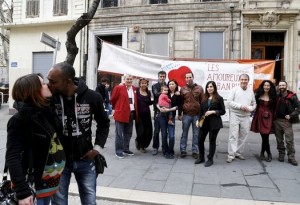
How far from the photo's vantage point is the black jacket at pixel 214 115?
22.1 feet

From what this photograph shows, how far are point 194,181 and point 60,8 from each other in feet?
47.5

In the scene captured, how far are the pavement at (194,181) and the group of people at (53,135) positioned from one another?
73.2 inches

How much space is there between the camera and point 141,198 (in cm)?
488

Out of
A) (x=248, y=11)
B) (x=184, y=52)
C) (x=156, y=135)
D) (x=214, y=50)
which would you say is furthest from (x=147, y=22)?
(x=156, y=135)

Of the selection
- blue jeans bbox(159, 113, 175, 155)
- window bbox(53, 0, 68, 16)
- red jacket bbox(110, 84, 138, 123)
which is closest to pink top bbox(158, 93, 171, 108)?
blue jeans bbox(159, 113, 175, 155)

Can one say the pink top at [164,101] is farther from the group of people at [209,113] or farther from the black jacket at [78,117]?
the black jacket at [78,117]

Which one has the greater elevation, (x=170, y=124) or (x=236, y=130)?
(x=170, y=124)

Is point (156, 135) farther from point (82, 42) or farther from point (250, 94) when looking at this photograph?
point (82, 42)

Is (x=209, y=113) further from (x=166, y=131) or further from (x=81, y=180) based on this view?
(x=81, y=180)

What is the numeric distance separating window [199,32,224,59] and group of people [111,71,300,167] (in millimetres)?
7489

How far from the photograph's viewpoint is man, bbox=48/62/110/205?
2.94 metres

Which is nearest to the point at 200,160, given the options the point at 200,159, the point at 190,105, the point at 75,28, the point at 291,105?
the point at 200,159

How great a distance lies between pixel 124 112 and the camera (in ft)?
24.6

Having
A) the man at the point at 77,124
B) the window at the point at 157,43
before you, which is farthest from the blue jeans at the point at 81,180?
the window at the point at 157,43
